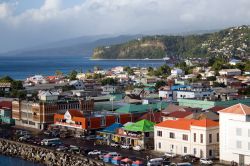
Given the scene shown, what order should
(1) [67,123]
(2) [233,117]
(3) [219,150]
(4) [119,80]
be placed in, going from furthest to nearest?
1. (4) [119,80]
2. (1) [67,123]
3. (3) [219,150]
4. (2) [233,117]

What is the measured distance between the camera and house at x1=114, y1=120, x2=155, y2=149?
3441 centimetres

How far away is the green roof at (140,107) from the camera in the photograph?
42.2 meters

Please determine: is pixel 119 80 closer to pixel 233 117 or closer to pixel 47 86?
pixel 47 86

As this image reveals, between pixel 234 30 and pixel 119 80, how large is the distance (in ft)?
349

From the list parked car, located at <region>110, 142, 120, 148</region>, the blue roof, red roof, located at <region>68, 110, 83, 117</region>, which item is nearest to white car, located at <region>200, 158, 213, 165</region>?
parked car, located at <region>110, 142, 120, 148</region>

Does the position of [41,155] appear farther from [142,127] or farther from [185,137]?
[185,137]

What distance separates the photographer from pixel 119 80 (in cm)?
8931

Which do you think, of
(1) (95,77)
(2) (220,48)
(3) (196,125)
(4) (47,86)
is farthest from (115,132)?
(2) (220,48)

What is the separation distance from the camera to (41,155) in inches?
1350

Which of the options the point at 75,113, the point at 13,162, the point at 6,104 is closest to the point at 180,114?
the point at 75,113

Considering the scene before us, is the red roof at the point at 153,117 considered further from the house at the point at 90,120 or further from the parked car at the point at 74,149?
the parked car at the point at 74,149

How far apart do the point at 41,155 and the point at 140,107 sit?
11.3 m

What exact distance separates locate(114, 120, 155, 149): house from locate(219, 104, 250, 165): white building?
623 centimetres

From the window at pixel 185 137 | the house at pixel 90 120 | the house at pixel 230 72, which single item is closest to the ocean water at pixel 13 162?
the house at pixel 90 120
